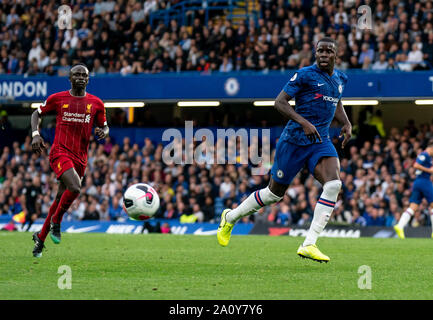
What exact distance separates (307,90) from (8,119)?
20.5 metres

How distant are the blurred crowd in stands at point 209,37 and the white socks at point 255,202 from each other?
41.9 ft

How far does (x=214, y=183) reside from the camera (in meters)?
23.4

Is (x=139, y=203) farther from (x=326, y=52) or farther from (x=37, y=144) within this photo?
(x=326, y=52)

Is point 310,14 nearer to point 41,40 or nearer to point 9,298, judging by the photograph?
point 41,40

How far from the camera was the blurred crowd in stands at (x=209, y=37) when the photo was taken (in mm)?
22766

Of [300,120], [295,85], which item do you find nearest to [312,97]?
[295,85]

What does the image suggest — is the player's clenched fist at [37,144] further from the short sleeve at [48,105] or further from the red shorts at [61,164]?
the short sleeve at [48,105]

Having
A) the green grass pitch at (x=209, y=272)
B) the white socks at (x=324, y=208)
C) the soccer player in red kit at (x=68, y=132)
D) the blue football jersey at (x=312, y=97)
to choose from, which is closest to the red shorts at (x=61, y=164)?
the soccer player in red kit at (x=68, y=132)

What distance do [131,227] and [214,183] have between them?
3023 millimetres

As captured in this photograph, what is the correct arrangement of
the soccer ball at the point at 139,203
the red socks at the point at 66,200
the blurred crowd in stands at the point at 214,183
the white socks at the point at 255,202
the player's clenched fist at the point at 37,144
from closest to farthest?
the white socks at the point at 255,202
the player's clenched fist at the point at 37,144
the red socks at the point at 66,200
the soccer ball at the point at 139,203
the blurred crowd in stands at the point at 214,183

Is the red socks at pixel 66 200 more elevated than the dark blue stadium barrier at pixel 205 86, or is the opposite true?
the dark blue stadium barrier at pixel 205 86

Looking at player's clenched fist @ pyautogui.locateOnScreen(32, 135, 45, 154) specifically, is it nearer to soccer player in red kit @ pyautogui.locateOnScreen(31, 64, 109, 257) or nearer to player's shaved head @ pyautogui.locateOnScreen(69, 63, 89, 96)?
soccer player in red kit @ pyautogui.locateOnScreen(31, 64, 109, 257)
